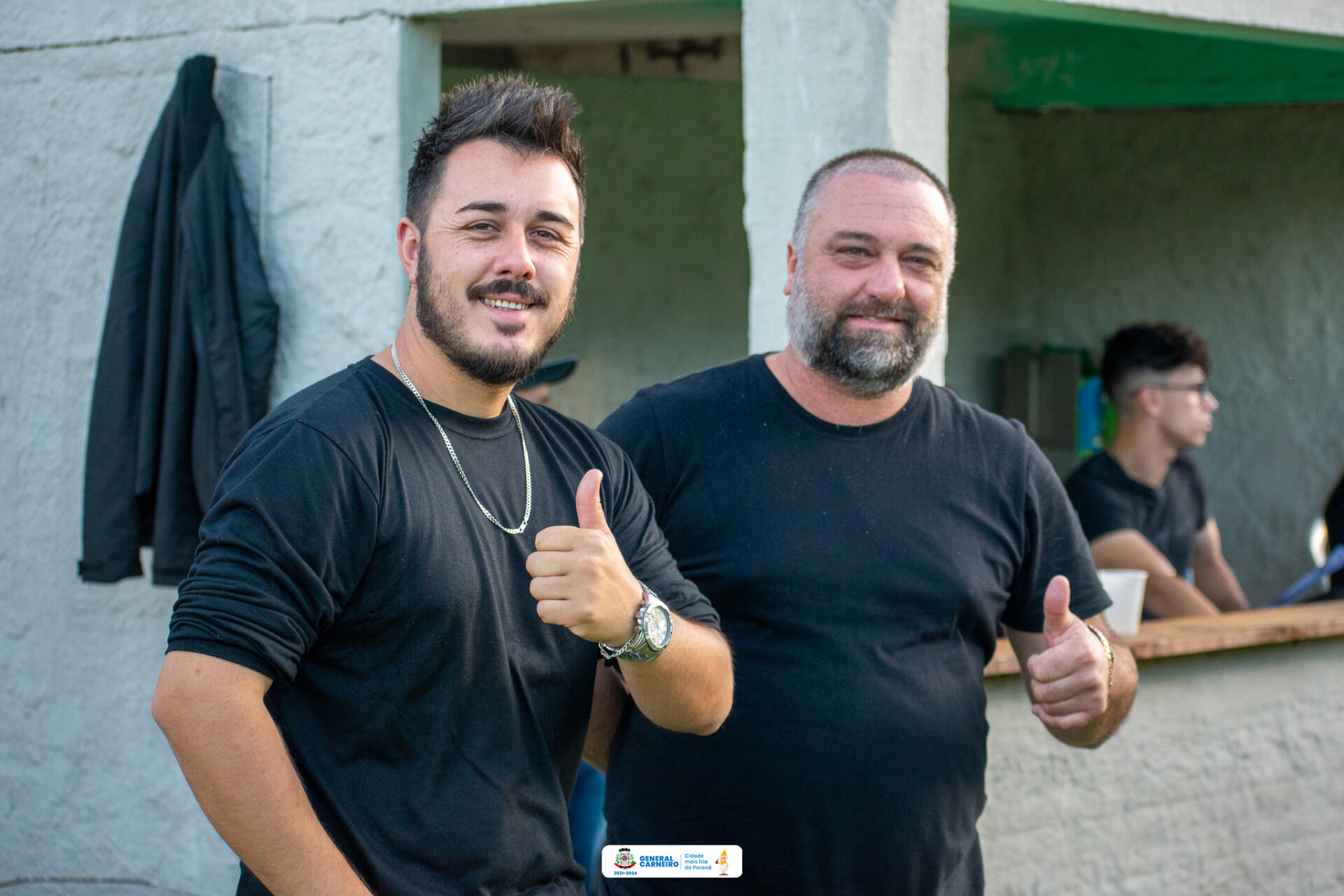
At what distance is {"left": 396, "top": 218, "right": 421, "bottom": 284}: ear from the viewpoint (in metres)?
1.84

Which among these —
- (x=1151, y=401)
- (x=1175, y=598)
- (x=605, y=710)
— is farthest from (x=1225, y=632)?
(x=605, y=710)

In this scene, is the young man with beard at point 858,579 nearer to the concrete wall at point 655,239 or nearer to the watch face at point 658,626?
the watch face at point 658,626

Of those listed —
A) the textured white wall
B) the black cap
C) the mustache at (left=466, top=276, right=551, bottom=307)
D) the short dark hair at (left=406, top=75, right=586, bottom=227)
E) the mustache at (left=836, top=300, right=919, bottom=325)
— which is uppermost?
the textured white wall

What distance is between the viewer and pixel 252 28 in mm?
3725

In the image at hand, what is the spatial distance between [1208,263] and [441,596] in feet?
16.8

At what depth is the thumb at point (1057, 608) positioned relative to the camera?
2201 mm

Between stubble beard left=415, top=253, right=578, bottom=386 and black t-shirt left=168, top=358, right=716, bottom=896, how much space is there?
0.08 m

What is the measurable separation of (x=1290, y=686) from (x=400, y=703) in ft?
10.8

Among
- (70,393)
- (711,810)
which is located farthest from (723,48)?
(711,810)

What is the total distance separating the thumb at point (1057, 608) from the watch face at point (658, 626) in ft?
2.53

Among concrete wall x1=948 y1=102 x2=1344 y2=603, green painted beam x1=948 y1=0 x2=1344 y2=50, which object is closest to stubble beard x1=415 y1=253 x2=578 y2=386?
green painted beam x1=948 y1=0 x2=1344 y2=50

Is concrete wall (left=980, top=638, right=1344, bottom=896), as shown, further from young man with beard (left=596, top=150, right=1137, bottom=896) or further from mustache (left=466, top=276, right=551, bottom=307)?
mustache (left=466, top=276, right=551, bottom=307)

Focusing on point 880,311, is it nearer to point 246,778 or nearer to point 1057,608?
point 1057,608

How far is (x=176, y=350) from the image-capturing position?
3.43m
